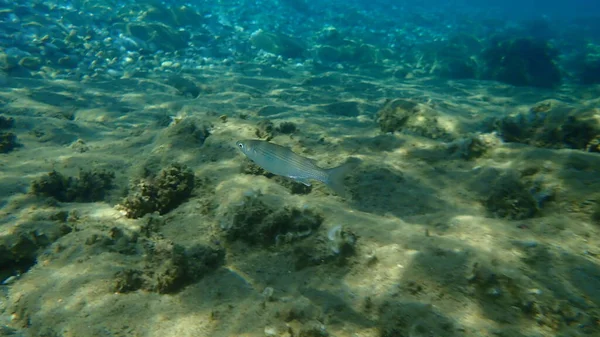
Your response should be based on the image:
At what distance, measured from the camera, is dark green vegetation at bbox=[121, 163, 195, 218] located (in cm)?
404

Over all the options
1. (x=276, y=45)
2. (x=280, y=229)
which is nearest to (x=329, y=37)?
(x=276, y=45)

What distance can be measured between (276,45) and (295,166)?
1619 cm

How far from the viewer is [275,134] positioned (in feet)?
19.7

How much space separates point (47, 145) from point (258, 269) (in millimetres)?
5705

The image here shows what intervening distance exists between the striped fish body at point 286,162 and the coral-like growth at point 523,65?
15.8 metres

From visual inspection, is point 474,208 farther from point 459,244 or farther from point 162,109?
point 162,109

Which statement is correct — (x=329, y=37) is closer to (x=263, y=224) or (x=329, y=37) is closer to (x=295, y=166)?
(x=295, y=166)

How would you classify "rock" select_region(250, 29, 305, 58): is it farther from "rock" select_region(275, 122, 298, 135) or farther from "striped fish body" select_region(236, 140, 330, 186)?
"striped fish body" select_region(236, 140, 330, 186)

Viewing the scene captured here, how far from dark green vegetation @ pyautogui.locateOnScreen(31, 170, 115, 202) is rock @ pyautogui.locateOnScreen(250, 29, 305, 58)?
14370 millimetres

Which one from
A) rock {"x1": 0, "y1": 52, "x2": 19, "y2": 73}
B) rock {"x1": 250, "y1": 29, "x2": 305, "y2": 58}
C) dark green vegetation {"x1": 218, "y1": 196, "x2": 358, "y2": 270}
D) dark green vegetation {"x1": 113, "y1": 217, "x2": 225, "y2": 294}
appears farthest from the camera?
rock {"x1": 250, "y1": 29, "x2": 305, "y2": 58}

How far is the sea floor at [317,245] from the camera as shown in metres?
2.58

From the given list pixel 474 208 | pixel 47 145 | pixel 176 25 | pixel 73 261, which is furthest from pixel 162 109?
pixel 176 25

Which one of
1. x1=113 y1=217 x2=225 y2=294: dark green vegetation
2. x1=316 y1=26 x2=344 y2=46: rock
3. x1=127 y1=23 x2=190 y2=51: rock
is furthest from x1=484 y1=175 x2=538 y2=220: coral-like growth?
x1=316 y1=26 x2=344 y2=46: rock

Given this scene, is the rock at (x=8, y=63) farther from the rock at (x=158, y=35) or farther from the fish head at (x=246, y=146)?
the fish head at (x=246, y=146)
